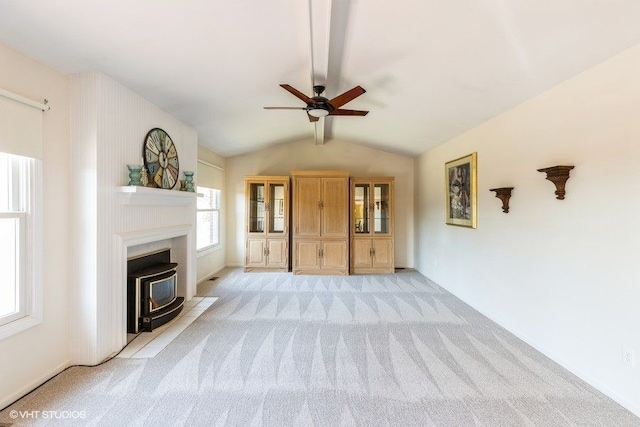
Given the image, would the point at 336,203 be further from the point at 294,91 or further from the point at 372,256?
the point at 294,91

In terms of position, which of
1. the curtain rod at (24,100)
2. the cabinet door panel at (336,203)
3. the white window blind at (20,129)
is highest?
the curtain rod at (24,100)

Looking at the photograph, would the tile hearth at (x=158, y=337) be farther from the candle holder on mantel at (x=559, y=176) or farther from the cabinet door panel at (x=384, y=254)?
the candle holder on mantel at (x=559, y=176)

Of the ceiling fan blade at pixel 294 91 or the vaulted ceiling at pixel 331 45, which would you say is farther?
the ceiling fan blade at pixel 294 91

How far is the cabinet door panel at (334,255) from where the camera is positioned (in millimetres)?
5559

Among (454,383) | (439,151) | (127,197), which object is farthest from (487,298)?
(127,197)

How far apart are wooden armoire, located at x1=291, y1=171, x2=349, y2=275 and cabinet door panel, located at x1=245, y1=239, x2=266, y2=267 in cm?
71

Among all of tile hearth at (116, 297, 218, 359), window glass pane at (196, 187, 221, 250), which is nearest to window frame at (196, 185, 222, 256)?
window glass pane at (196, 187, 221, 250)

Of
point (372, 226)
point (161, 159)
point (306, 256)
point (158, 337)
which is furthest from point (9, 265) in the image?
point (372, 226)

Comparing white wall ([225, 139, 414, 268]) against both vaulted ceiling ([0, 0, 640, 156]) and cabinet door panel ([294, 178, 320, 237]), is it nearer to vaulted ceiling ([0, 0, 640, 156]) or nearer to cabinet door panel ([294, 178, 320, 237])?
cabinet door panel ([294, 178, 320, 237])

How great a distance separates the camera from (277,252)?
5.72m

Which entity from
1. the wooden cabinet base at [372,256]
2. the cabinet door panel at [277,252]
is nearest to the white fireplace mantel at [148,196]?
the cabinet door panel at [277,252]

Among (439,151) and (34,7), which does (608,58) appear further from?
(34,7)

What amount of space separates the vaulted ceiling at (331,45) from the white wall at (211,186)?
1.76 m

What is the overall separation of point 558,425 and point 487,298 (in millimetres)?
1829
